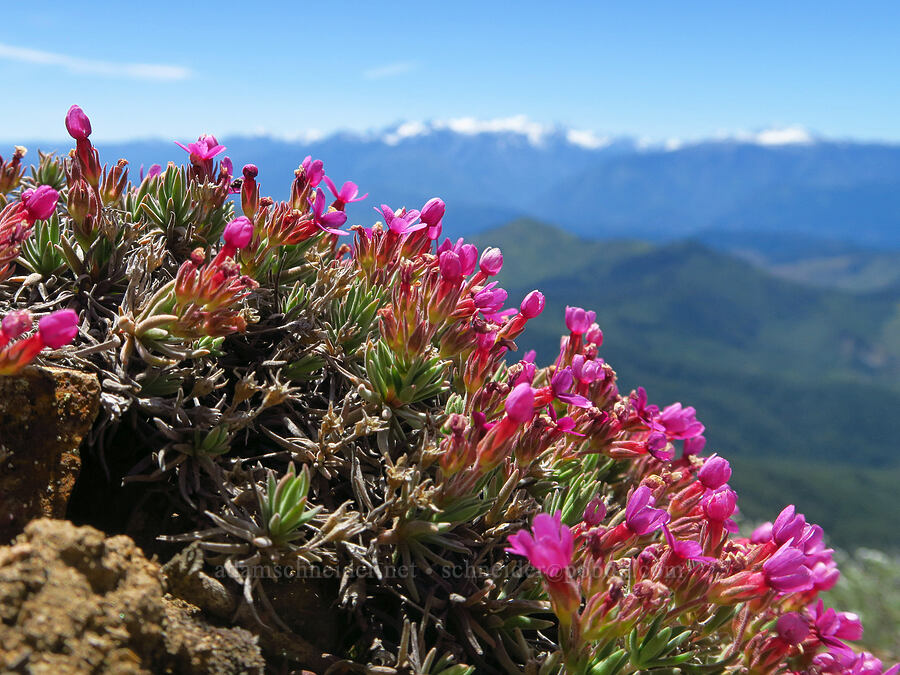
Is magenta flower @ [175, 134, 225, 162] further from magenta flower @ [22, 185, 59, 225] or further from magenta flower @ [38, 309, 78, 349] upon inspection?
magenta flower @ [38, 309, 78, 349]

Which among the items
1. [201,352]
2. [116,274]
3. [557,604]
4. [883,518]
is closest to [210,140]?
[116,274]


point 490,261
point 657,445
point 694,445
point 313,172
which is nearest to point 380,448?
point 490,261

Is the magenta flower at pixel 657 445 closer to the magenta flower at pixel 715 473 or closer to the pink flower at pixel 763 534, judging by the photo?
the magenta flower at pixel 715 473

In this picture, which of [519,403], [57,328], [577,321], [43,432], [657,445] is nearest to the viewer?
[57,328]

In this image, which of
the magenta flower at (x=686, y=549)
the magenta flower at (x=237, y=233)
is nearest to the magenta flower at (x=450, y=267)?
the magenta flower at (x=237, y=233)

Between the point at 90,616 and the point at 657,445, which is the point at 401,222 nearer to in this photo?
the point at 657,445

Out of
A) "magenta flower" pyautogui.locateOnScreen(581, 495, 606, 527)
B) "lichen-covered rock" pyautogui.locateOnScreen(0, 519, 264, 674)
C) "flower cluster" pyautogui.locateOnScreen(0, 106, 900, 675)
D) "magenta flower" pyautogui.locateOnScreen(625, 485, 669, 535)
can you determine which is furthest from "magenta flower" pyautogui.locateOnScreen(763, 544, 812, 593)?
"lichen-covered rock" pyautogui.locateOnScreen(0, 519, 264, 674)
